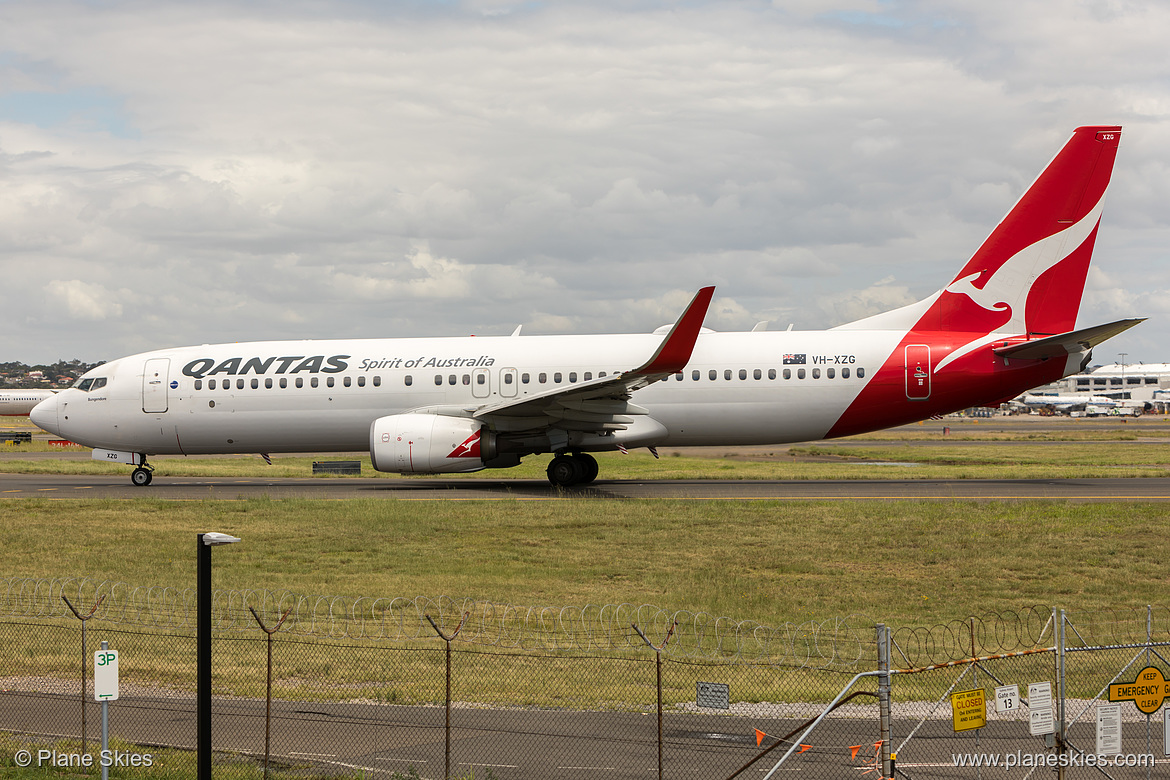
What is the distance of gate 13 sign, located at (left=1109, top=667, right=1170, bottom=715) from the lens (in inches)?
349

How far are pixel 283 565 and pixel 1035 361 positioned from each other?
20086 millimetres

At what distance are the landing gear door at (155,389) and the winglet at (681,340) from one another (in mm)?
14595

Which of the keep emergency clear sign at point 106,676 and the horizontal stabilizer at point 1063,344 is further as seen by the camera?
the horizontal stabilizer at point 1063,344

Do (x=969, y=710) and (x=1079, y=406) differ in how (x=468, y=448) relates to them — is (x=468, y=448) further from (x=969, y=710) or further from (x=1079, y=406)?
(x=1079, y=406)

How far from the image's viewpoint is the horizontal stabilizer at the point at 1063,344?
2594 cm

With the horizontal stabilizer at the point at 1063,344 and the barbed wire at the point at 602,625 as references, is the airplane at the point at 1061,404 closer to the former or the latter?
the horizontal stabilizer at the point at 1063,344

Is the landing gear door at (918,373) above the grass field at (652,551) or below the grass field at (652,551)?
above

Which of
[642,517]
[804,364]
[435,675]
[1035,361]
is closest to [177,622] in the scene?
[435,675]

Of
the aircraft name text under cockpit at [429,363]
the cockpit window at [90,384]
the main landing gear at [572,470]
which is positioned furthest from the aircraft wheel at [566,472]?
the cockpit window at [90,384]

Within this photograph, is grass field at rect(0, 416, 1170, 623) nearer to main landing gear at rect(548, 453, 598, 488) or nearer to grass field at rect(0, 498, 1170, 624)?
grass field at rect(0, 498, 1170, 624)

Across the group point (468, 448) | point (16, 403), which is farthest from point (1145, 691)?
point (16, 403)

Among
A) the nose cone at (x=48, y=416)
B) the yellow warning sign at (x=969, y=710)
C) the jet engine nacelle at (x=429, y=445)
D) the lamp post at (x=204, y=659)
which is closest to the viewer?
Answer: the yellow warning sign at (x=969, y=710)

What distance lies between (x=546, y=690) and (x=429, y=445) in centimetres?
1619

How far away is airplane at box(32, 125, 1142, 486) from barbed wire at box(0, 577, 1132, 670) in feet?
38.7
